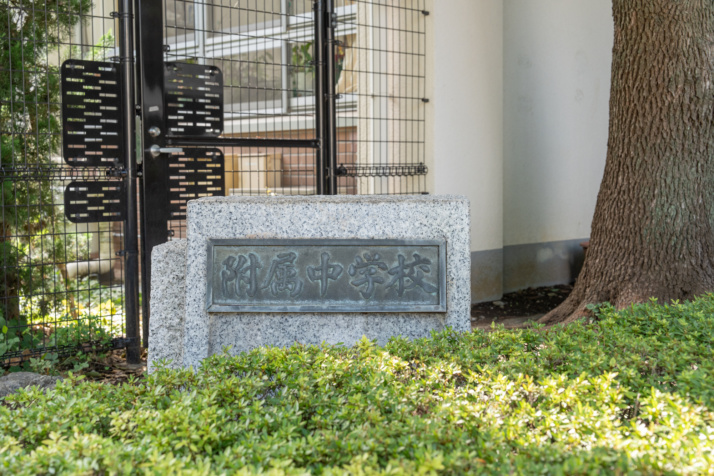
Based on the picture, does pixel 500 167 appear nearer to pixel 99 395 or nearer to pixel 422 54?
pixel 422 54

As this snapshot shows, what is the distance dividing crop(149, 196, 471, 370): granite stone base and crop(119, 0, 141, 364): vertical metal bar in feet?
5.27

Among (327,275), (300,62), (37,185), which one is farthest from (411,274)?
(300,62)

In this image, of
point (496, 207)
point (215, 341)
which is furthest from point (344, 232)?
point (496, 207)

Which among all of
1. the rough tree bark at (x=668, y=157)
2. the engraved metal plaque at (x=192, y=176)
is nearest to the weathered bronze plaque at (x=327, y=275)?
the engraved metal plaque at (x=192, y=176)

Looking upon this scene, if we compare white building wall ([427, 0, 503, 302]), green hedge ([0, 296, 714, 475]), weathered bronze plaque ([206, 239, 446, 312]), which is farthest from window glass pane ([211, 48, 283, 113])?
green hedge ([0, 296, 714, 475])

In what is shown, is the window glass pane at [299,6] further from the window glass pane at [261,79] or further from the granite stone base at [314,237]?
the granite stone base at [314,237]

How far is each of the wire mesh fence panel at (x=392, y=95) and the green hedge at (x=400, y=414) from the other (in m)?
4.32

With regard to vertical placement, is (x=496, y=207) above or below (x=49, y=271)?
above

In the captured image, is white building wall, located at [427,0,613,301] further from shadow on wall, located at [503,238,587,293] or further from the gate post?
the gate post

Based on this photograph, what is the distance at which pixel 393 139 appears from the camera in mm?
7688

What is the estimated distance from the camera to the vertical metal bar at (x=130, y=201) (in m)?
5.52

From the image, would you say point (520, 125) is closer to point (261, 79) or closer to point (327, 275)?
point (261, 79)

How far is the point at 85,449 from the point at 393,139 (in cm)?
583

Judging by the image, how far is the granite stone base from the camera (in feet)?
13.4
